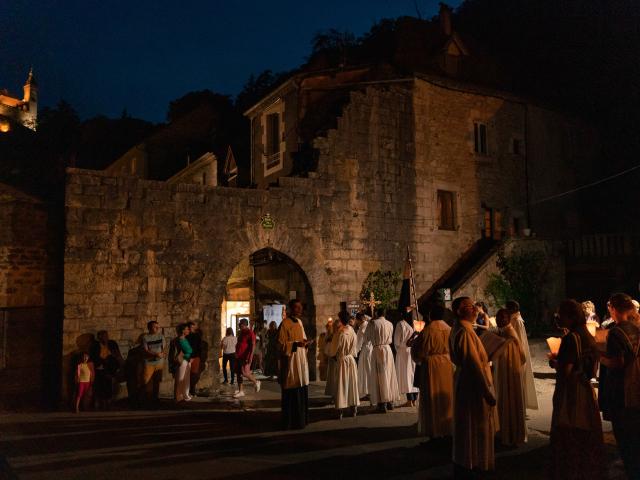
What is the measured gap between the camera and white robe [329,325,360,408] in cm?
1032

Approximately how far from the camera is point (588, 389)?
520cm

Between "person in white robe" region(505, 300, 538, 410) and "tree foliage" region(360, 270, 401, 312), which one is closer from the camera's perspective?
"person in white robe" region(505, 300, 538, 410)

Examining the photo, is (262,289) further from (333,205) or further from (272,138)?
(272,138)

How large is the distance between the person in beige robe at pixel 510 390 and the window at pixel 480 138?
1370 cm

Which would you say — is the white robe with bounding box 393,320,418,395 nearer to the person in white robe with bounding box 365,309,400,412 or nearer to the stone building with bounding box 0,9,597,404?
the person in white robe with bounding box 365,309,400,412

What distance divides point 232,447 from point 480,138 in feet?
53.1

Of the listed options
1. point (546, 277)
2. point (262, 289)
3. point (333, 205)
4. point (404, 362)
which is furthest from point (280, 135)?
point (404, 362)

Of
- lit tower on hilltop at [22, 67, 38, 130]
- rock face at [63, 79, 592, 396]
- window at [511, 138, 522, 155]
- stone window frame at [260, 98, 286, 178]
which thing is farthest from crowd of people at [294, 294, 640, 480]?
lit tower on hilltop at [22, 67, 38, 130]

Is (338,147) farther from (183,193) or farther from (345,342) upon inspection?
(345,342)

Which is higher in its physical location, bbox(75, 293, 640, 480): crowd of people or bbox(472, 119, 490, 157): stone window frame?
bbox(472, 119, 490, 157): stone window frame

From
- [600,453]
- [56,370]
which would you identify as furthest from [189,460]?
[56,370]

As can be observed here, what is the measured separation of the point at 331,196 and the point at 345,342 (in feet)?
21.4

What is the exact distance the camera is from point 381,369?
1062 centimetres

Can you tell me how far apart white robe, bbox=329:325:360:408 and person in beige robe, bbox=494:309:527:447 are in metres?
3.15
